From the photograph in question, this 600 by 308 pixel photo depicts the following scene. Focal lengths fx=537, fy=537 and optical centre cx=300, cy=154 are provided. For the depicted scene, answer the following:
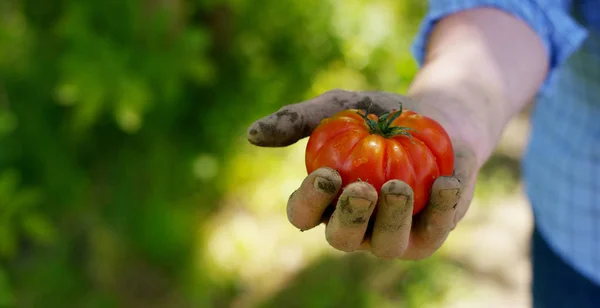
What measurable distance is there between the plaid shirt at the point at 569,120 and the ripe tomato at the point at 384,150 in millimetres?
544

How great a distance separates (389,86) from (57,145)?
2466 mm

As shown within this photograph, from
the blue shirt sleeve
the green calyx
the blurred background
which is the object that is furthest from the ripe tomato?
the blurred background

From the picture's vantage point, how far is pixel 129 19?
302cm

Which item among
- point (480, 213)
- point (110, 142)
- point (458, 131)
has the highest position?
point (110, 142)

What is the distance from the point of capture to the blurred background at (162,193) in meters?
3.01

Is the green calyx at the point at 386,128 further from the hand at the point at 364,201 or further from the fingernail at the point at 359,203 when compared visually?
the fingernail at the point at 359,203

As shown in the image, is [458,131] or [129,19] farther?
[129,19]

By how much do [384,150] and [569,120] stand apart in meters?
0.83

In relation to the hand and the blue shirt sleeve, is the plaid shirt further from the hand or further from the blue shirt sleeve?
the hand

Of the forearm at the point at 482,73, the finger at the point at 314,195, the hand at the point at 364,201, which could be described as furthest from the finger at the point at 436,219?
the forearm at the point at 482,73

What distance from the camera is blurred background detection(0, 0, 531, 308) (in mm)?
3014

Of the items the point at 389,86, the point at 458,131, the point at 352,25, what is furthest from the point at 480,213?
the point at 458,131

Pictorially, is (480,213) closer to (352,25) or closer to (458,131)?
(352,25)

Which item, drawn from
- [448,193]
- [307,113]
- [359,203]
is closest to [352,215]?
[359,203]
